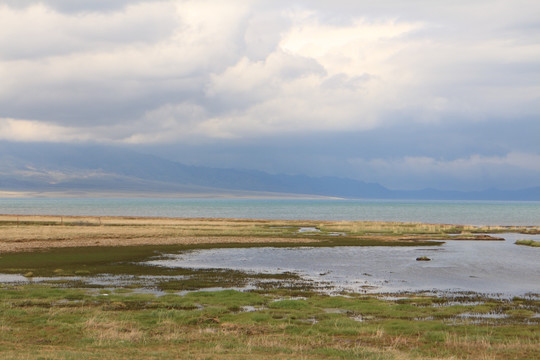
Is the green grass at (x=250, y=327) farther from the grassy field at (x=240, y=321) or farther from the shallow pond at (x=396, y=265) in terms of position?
the shallow pond at (x=396, y=265)

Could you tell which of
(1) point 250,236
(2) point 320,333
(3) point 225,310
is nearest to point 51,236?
(1) point 250,236

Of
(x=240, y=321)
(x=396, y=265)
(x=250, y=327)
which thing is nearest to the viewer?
(x=250, y=327)

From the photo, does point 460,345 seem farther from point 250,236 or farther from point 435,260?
point 250,236

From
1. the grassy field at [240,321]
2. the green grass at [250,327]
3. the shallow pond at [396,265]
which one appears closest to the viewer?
the green grass at [250,327]

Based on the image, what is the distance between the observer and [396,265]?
48219 mm

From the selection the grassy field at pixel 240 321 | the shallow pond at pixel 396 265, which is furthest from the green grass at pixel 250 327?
the shallow pond at pixel 396 265

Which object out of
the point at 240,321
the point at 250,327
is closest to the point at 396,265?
the point at 240,321

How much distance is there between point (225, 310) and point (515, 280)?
23.5m

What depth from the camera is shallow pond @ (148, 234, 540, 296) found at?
120 feet

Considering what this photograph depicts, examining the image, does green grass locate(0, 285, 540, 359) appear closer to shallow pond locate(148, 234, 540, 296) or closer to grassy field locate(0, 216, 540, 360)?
grassy field locate(0, 216, 540, 360)

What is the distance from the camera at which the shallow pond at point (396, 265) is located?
36719 millimetres

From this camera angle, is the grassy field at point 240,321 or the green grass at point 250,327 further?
the grassy field at point 240,321

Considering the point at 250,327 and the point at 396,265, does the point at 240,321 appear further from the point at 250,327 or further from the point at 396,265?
the point at 396,265

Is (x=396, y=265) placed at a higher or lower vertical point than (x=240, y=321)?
lower
